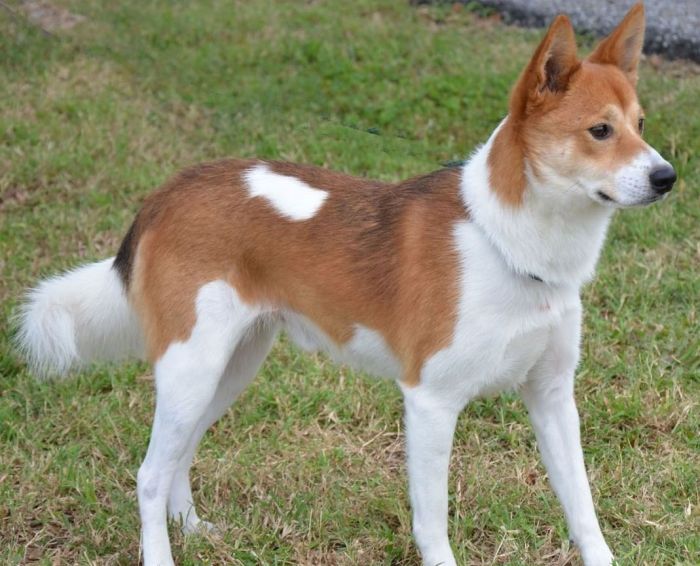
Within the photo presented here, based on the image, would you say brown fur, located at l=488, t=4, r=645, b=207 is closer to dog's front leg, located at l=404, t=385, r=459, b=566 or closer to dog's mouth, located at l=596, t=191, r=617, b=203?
dog's mouth, located at l=596, t=191, r=617, b=203

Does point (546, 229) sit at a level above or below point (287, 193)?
above

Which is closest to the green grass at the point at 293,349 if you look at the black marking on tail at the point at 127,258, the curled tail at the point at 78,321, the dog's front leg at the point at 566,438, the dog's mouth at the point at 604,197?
the dog's front leg at the point at 566,438

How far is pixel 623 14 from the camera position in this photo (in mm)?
9594

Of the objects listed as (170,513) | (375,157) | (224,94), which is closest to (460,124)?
(375,157)

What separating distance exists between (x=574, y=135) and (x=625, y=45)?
485mm

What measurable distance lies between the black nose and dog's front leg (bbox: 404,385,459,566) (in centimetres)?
99

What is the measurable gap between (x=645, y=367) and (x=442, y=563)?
1.83 m

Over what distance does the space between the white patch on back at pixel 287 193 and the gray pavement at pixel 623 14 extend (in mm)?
5908

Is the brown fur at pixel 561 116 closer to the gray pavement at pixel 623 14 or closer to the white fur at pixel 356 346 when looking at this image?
the white fur at pixel 356 346

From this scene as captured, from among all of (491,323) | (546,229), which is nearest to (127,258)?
(491,323)

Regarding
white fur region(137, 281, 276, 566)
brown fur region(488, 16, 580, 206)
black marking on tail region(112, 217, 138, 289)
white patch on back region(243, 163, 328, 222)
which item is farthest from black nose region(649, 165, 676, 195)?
black marking on tail region(112, 217, 138, 289)

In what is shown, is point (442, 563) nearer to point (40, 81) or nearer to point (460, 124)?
point (460, 124)

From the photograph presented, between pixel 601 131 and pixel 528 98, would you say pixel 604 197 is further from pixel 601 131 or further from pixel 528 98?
pixel 528 98

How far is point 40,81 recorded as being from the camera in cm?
866
